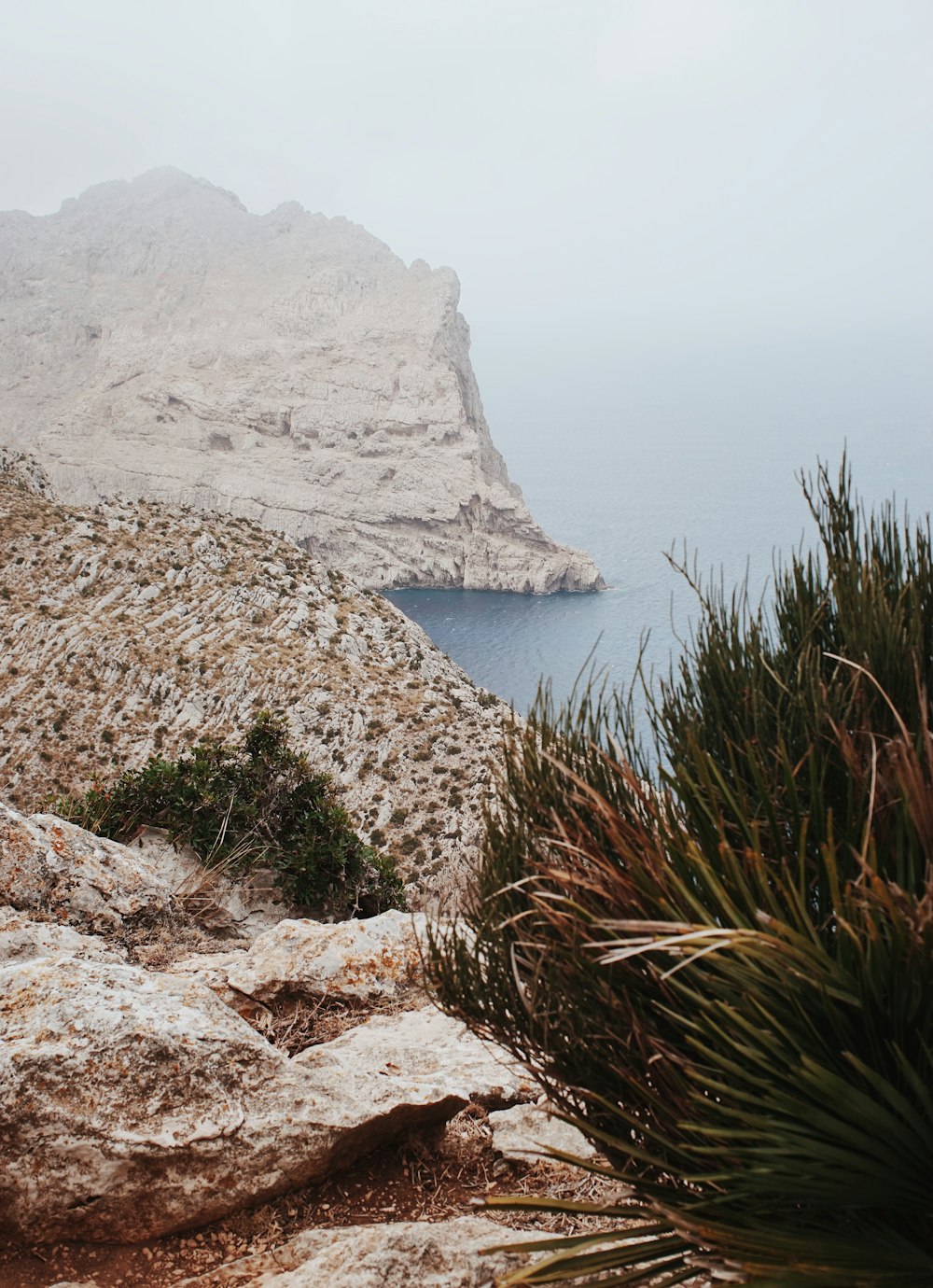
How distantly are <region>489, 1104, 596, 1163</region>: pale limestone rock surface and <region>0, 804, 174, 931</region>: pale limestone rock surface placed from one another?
4428 millimetres

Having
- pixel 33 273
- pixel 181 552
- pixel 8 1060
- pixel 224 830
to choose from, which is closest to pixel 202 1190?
pixel 8 1060

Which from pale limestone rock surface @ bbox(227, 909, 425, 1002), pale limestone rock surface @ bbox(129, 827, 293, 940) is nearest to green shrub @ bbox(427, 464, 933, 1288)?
pale limestone rock surface @ bbox(227, 909, 425, 1002)

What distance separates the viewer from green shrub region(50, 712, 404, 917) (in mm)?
12516

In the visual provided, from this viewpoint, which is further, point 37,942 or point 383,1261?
point 37,942

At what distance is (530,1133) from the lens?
4.71 meters

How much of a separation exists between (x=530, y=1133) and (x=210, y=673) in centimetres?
2701

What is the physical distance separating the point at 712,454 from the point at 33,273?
116137 mm

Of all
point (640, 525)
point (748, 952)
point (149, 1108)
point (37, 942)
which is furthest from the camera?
point (640, 525)

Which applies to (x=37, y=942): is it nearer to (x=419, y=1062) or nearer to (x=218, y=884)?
(x=419, y=1062)

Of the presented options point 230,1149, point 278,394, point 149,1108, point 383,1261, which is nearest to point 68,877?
point 149,1108

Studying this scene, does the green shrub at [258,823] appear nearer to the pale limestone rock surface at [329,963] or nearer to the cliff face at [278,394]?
the pale limestone rock surface at [329,963]

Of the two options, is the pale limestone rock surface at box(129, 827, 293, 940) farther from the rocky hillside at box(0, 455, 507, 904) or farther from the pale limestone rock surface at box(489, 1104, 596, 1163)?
the rocky hillside at box(0, 455, 507, 904)

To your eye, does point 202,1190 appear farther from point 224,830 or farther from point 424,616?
point 424,616

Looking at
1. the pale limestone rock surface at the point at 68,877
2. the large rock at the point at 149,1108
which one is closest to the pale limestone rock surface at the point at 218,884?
the pale limestone rock surface at the point at 68,877
